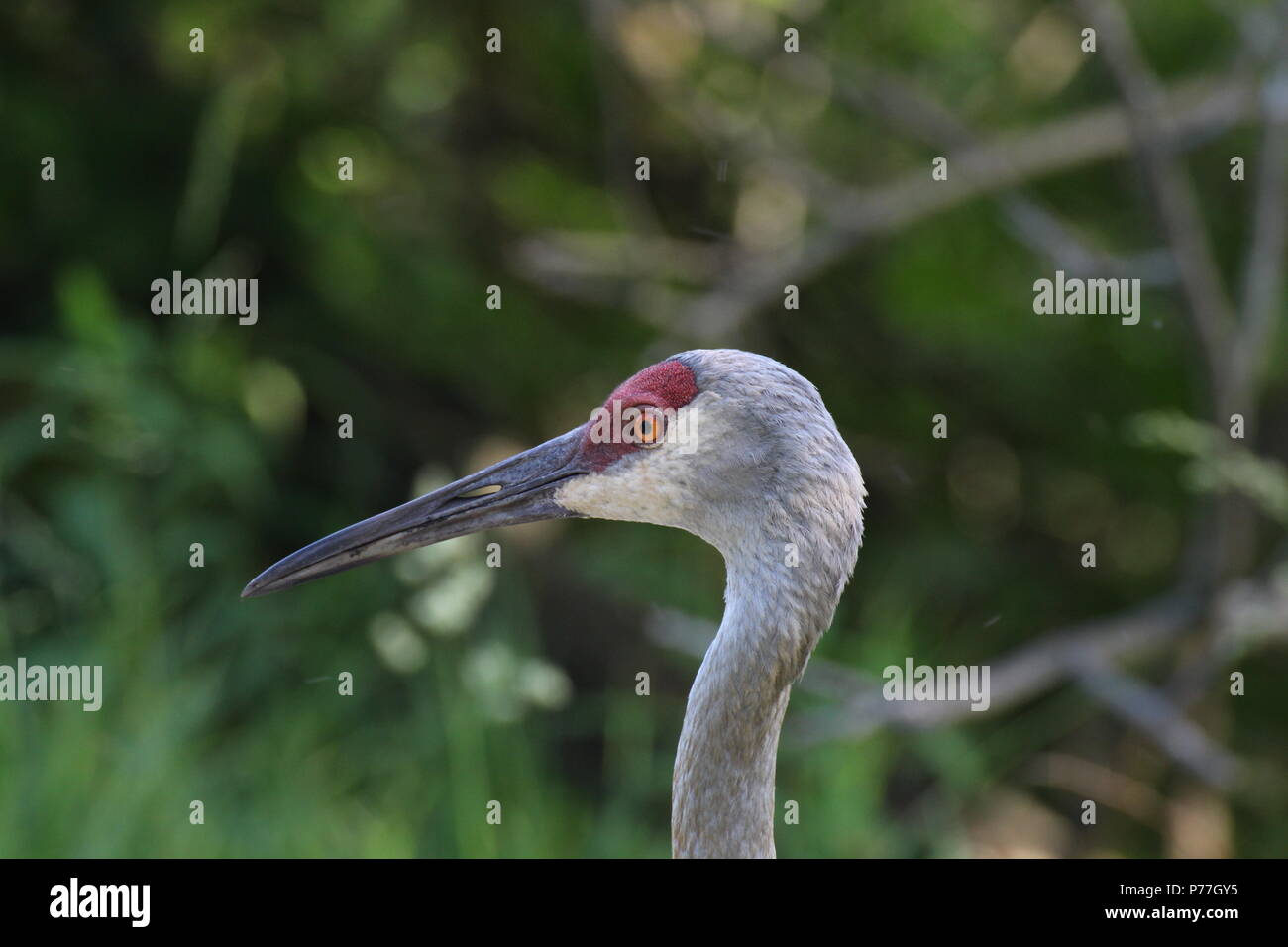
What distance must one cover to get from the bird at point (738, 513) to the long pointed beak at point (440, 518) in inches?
1.6

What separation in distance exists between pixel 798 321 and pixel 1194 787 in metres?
2.28

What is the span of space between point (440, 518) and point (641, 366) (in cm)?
261

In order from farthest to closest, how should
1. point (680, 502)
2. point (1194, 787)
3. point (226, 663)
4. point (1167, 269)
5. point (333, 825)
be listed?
point (1194, 787) → point (226, 663) → point (1167, 269) → point (333, 825) → point (680, 502)

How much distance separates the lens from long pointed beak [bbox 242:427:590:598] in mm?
2562

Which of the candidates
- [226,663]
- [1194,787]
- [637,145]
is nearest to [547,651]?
[226,663]

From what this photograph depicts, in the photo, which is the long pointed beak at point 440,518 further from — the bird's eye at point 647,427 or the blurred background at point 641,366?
the blurred background at point 641,366

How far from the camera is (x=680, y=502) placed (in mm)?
2467

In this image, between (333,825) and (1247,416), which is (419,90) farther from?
(1247,416)

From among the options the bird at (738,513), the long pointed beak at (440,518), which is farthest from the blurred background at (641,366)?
the bird at (738,513)

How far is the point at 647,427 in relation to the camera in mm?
2467

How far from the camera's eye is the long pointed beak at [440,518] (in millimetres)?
2562

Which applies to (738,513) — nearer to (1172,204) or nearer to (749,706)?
(749,706)

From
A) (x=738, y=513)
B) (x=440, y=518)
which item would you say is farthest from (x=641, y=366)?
(x=738, y=513)

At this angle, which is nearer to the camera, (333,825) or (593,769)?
(333,825)
